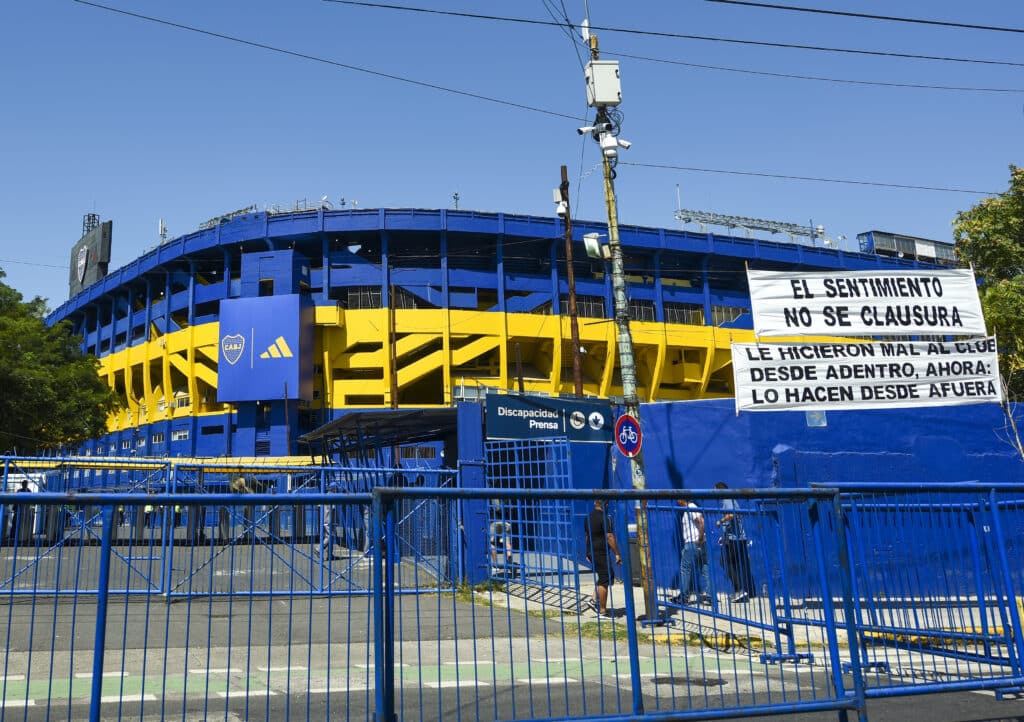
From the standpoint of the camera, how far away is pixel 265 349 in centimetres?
4584

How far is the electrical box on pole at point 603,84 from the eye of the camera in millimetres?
12922

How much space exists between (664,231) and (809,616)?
4765 cm

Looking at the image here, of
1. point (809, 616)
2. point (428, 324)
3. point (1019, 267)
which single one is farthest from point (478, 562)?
point (428, 324)

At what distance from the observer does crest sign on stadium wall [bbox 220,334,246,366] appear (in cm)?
4628

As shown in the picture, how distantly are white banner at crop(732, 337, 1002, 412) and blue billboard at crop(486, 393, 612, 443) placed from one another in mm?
5373

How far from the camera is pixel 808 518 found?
644 centimetres

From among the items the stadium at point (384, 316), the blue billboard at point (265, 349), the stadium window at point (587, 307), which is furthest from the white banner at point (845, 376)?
the stadium window at point (587, 307)

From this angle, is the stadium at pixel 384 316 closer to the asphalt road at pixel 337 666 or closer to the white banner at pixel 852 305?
the white banner at pixel 852 305

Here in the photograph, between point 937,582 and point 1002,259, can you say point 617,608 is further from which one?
point 1002,259

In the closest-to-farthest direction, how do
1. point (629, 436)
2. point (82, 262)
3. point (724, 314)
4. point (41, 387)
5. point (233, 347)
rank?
point (629, 436) → point (41, 387) → point (233, 347) → point (724, 314) → point (82, 262)

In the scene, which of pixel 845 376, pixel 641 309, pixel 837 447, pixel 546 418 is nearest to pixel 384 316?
pixel 641 309

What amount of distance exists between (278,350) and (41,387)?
12910mm

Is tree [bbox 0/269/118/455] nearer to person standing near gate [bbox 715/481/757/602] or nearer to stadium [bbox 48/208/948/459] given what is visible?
stadium [bbox 48/208/948/459]

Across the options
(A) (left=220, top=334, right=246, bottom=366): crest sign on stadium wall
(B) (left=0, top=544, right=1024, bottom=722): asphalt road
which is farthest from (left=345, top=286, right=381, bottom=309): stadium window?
(B) (left=0, top=544, right=1024, bottom=722): asphalt road
